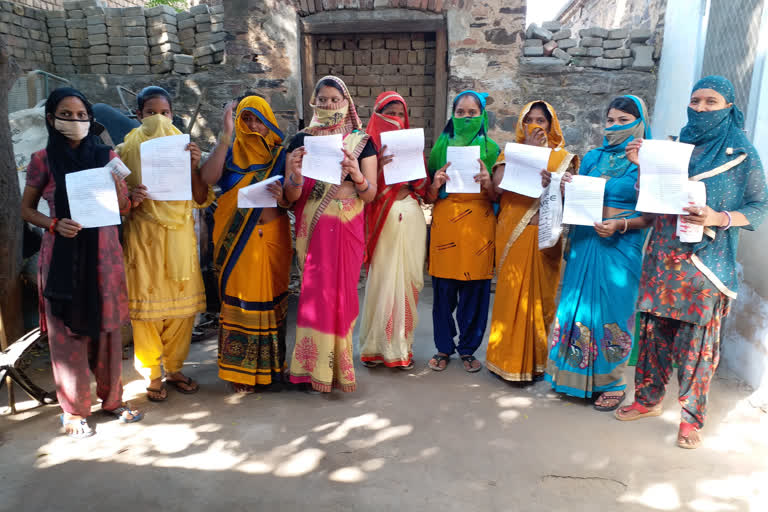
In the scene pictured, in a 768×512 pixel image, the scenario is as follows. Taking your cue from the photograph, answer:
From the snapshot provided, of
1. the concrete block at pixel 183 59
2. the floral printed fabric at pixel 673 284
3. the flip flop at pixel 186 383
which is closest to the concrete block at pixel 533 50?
the floral printed fabric at pixel 673 284

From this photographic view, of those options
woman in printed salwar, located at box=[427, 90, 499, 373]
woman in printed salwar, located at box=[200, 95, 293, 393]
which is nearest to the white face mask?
woman in printed salwar, located at box=[200, 95, 293, 393]

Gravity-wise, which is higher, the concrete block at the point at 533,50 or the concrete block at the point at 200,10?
the concrete block at the point at 200,10

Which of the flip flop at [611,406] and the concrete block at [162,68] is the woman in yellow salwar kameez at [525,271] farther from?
the concrete block at [162,68]

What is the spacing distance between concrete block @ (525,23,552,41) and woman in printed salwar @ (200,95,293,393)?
3932 millimetres

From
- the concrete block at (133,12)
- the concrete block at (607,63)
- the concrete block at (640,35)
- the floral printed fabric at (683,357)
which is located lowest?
the floral printed fabric at (683,357)

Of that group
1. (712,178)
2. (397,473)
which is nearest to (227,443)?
(397,473)

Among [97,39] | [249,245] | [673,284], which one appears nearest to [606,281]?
[673,284]

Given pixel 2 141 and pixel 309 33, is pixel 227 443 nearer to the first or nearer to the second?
pixel 2 141

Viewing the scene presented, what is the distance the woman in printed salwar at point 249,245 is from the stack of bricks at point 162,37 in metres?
3.63

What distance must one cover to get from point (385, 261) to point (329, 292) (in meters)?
0.58

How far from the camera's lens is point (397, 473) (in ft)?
8.16

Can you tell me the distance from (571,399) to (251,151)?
2546 millimetres

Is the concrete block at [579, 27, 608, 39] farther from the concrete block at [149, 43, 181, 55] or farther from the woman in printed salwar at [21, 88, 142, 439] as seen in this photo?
the woman in printed salwar at [21, 88, 142, 439]

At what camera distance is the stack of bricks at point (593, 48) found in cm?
577
